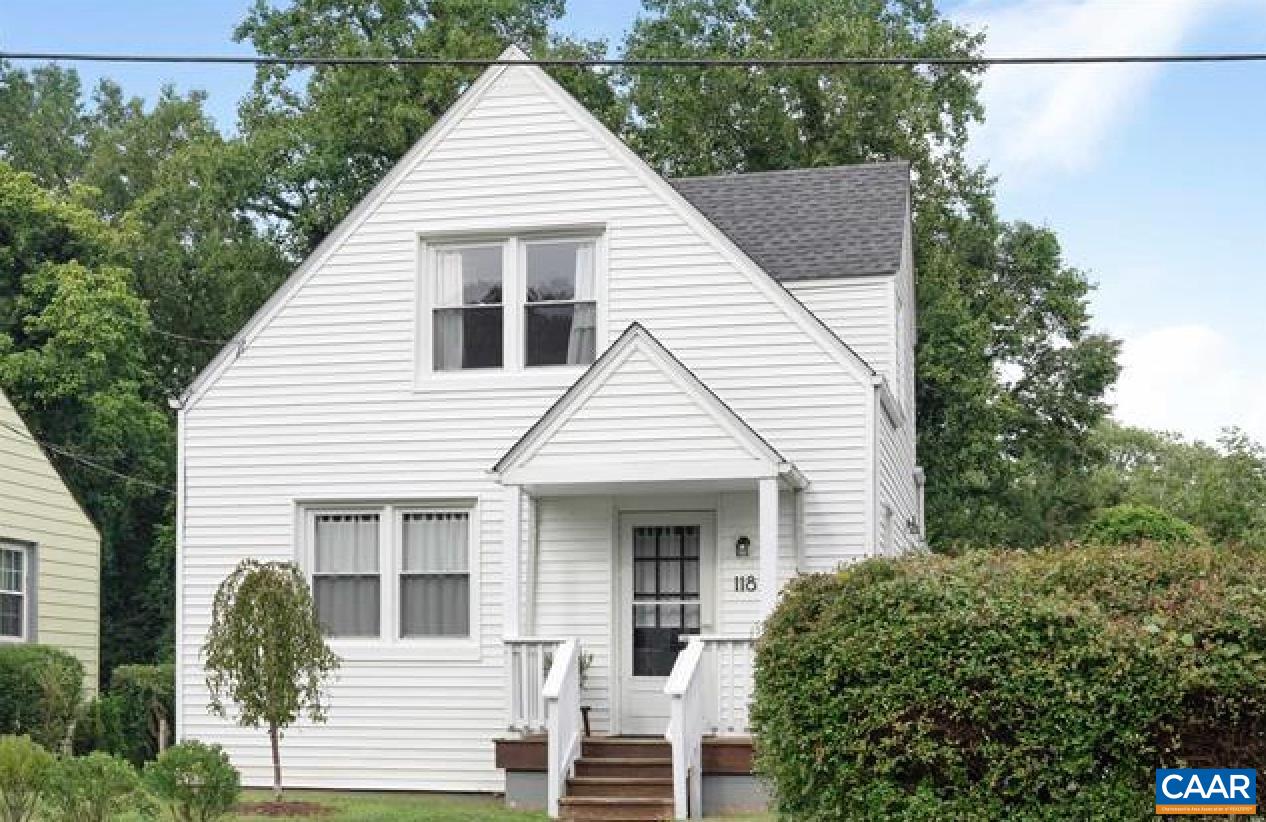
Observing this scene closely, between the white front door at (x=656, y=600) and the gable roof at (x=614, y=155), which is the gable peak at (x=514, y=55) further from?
the white front door at (x=656, y=600)

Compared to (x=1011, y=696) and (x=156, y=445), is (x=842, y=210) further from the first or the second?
(x=156, y=445)

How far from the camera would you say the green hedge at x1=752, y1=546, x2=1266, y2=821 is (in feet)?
33.0

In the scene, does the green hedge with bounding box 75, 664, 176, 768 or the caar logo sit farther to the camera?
the green hedge with bounding box 75, 664, 176, 768

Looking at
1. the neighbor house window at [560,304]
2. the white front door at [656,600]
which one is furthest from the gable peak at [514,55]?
the white front door at [656,600]

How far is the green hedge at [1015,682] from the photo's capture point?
33.0ft

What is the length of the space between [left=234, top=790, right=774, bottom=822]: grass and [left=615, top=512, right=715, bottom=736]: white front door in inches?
70.7

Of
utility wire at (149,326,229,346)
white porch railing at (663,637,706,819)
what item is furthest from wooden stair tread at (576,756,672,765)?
utility wire at (149,326,229,346)

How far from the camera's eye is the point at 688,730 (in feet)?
52.6

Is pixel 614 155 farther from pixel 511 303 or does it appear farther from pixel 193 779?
pixel 193 779

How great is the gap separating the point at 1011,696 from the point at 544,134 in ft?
34.6

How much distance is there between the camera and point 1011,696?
1027cm

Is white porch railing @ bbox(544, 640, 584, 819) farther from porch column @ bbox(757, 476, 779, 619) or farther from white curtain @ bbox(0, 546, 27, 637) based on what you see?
white curtain @ bbox(0, 546, 27, 637)

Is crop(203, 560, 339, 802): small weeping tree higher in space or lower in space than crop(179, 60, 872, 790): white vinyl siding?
lower

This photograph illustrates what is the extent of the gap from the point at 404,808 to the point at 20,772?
392cm
